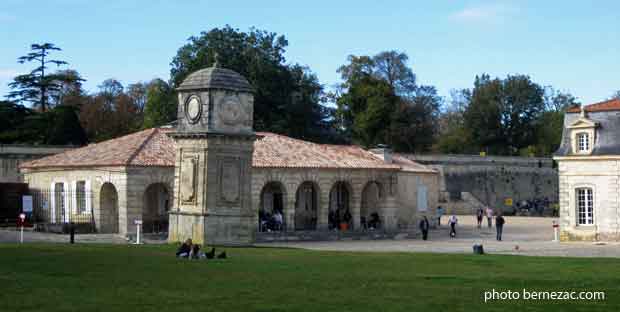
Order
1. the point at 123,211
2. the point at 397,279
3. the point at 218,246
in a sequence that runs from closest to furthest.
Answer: the point at 397,279
the point at 218,246
the point at 123,211

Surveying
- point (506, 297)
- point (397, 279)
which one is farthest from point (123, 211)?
point (506, 297)

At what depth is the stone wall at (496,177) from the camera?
75450mm

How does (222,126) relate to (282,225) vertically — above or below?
above

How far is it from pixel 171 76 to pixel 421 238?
27824 millimetres

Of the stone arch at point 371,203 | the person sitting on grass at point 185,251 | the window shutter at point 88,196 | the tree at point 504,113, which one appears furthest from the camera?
the tree at point 504,113

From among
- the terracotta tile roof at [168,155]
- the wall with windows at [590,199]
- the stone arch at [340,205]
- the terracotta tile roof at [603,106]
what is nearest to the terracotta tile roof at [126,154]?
A: the terracotta tile roof at [168,155]

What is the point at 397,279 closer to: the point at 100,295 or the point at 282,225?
the point at 100,295

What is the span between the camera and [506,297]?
1473 cm

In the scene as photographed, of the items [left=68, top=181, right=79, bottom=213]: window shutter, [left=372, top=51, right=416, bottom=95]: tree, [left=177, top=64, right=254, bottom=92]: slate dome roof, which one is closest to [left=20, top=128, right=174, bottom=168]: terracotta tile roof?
[left=68, top=181, right=79, bottom=213]: window shutter

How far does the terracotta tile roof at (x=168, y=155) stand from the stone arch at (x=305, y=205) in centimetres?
157

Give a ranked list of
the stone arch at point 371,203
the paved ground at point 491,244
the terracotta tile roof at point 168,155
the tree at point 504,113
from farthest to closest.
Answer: the tree at point 504,113 < the stone arch at point 371,203 < the terracotta tile roof at point 168,155 < the paved ground at point 491,244

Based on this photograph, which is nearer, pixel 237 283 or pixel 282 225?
pixel 237 283

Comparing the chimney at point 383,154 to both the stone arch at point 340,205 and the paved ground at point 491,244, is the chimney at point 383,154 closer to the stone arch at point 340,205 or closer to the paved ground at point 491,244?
the stone arch at point 340,205

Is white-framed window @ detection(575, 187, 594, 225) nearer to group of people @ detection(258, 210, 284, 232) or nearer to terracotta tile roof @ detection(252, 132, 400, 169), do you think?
terracotta tile roof @ detection(252, 132, 400, 169)
